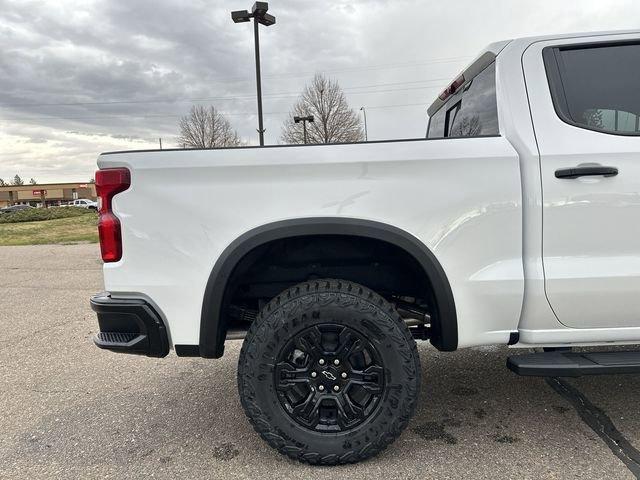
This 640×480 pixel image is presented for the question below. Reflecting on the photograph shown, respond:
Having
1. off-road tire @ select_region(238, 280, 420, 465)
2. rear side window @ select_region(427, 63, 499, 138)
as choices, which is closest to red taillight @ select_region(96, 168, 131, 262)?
off-road tire @ select_region(238, 280, 420, 465)

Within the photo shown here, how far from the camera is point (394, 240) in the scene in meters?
2.37

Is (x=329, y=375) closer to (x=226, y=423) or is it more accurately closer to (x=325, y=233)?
(x=325, y=233)

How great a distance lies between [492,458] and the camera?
2.54 meters

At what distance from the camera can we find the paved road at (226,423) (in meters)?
2.50

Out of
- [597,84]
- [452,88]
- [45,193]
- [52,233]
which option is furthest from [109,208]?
[45,193]

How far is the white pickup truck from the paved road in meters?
0.34

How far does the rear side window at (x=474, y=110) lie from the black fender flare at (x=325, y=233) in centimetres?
75

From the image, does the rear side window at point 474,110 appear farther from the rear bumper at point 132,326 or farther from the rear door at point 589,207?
the rear bumper at point 132,326

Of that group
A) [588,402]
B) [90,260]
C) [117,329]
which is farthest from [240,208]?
[90,260]

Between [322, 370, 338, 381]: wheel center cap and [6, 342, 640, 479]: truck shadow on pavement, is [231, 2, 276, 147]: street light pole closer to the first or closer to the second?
[6, 342, 640, 479]: truck shadow on pavement

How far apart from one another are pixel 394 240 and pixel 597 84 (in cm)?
135

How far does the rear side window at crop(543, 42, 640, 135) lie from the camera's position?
2438mm

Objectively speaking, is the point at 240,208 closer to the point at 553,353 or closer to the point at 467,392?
the point at 553,353

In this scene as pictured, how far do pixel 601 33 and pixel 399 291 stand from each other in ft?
5.79
